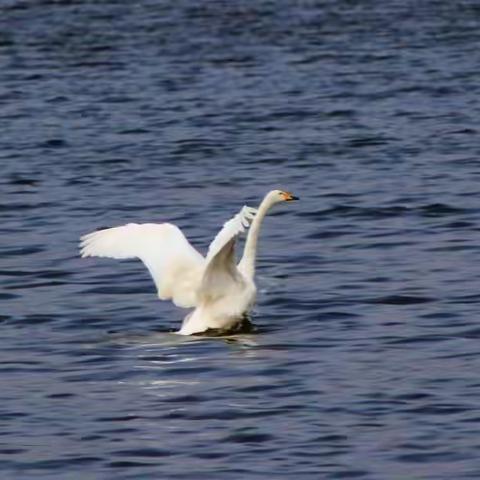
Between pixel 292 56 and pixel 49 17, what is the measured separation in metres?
8.58

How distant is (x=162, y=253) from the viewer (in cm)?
1516

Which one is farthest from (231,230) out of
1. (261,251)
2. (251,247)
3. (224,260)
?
(261,251)

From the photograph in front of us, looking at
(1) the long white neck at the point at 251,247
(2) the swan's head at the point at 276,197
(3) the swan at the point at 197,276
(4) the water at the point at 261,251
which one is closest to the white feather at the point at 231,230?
(3) the swan at the point at 197,276

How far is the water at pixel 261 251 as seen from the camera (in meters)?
11.8

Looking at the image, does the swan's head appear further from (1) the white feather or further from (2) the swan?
(1) the white feather

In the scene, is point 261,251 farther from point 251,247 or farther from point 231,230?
point 231,230

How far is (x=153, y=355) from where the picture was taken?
14.0 metres

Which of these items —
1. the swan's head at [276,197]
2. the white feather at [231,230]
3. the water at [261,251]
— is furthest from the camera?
the swan's head at [276,197]

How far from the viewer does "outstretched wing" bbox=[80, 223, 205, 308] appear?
14.9 metres

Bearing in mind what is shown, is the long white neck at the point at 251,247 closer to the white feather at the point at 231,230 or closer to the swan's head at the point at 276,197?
the swan's head at the point at 276,197

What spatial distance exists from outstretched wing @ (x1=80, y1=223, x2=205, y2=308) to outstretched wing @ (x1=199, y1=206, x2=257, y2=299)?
0.12 metres

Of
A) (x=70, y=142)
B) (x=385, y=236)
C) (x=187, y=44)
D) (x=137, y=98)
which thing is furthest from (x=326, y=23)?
(x=385, y=236)

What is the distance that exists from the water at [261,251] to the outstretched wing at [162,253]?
1.16 feet

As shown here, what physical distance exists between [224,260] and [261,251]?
3.57m
